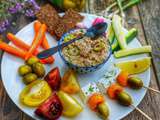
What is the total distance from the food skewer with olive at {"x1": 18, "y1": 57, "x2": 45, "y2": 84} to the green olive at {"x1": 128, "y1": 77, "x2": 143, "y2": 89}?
315 mm

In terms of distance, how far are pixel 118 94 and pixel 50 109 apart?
24 centimetres

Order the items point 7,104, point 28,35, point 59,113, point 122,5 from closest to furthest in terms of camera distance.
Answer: point 59,113, point 7,104, point 28,35, point 122,5

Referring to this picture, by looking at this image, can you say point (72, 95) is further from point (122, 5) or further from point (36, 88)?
point (122, 5)

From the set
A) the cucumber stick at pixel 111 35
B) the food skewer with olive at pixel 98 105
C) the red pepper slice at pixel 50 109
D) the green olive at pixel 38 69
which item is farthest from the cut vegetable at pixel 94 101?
the cucumber stick at pixel 111 35

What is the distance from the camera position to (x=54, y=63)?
5.24ft

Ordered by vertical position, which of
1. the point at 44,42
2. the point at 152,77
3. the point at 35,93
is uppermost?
the point at 44,42

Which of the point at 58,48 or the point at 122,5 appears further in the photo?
the point at 122,5

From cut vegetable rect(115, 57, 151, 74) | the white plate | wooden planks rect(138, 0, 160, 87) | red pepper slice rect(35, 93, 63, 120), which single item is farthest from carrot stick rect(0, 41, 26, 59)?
wooden planks rect(138, 0, 160, 87)

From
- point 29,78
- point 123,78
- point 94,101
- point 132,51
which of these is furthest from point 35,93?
point 132,51

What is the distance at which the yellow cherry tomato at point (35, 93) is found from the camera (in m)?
1.43

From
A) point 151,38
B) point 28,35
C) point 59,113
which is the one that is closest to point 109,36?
point 151,38

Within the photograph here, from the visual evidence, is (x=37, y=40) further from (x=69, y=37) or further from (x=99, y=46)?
(x=99, y=46)

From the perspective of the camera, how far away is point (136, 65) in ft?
5.09

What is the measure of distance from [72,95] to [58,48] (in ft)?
0.58
